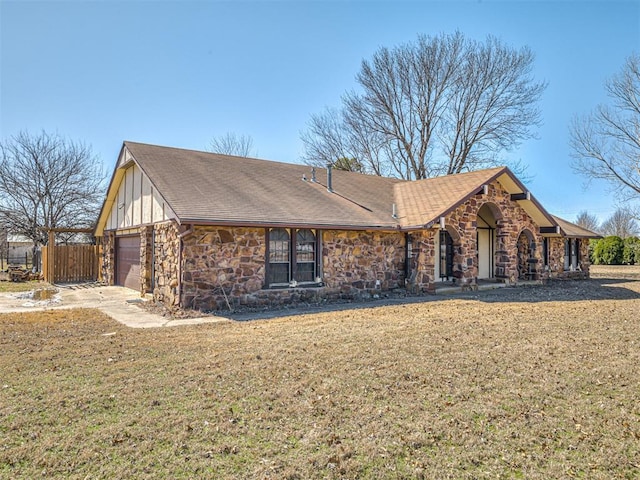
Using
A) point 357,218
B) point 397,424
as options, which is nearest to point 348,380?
point 397,424

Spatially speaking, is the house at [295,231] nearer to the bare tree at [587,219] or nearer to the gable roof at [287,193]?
the gable roof at [287,193]

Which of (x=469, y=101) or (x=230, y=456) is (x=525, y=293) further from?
(x=469, y=101)

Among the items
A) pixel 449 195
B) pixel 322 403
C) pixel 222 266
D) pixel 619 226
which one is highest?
pixel 619 226

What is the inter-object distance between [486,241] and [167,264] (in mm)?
13401

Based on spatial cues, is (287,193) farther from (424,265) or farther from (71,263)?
(71,263)

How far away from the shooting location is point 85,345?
23.3 ft

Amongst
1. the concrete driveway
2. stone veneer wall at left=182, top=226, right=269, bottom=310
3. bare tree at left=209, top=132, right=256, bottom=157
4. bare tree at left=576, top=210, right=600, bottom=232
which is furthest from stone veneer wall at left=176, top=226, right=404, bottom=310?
bare tree at left=576, top=210, right=600, bottom=232

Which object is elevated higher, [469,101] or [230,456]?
[469,101]

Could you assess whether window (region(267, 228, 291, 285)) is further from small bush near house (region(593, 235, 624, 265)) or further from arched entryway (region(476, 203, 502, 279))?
small bush near house (region(593, 235, 624, 265))

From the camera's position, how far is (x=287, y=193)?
47.8 feet

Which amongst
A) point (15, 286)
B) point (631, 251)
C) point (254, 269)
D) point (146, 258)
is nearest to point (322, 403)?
point (254, 269)

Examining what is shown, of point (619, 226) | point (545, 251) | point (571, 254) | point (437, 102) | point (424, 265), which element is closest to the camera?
point (424, 265)

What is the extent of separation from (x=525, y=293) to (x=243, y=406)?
42.4 ft

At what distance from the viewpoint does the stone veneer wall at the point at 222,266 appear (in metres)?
11.0
